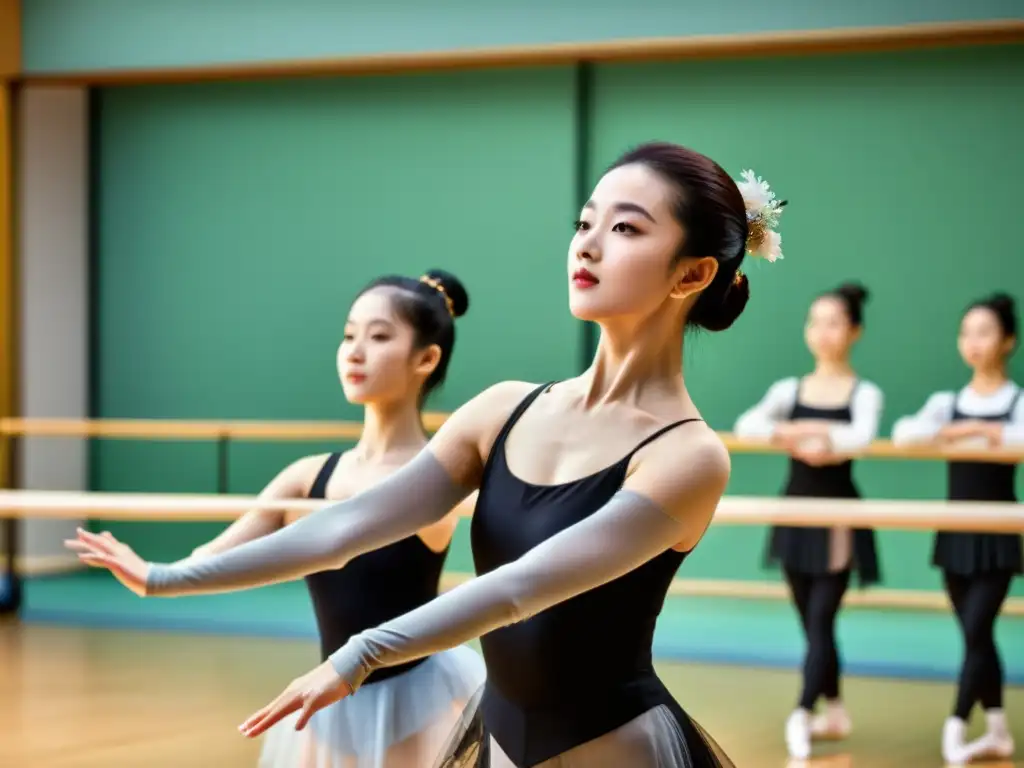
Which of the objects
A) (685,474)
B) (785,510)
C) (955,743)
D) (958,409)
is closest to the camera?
(685,474)

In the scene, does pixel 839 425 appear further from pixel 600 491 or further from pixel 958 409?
pixel 600 491

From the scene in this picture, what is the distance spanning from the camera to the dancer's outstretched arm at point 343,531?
58.5 inches

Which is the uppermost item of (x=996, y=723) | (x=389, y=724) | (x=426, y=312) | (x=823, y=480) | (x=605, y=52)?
(x=605, y=52)

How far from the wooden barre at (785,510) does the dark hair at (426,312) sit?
0.48 m

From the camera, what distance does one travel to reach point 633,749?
1448 millimetres

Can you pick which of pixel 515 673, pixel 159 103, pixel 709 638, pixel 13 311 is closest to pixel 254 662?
pixel 709 638

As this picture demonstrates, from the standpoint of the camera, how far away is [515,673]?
4.83 feet

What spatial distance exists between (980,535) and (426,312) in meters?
2.28

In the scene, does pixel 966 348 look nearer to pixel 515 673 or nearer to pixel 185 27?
pixel 515 673

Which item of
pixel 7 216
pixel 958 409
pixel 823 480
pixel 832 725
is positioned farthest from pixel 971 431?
pixel 7 216

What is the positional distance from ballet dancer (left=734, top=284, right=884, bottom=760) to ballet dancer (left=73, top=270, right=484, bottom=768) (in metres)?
1.92

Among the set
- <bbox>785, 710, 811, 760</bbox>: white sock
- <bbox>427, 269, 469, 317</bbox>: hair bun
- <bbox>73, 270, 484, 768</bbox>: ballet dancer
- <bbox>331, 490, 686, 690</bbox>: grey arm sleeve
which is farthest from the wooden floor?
<bbox>331, 490, 686, 690</bbox>: grey arm sleeve

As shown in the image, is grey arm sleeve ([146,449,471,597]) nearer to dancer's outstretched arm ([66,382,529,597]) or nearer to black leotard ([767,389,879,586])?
dancer's outstretched arm ([66,382,529,597])

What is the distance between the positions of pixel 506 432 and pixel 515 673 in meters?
0.25
